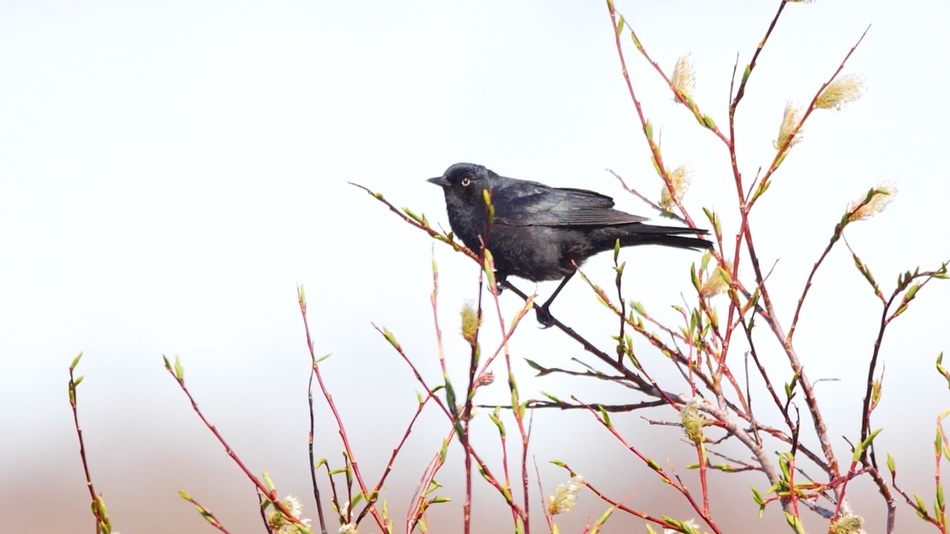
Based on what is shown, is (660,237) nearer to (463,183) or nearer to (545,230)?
(545,230)

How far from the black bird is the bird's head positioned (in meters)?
0.01

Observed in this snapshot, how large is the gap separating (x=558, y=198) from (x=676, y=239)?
1.20 metres

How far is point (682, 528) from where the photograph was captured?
2125 millimetres

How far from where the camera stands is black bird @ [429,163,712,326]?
19.6 feet

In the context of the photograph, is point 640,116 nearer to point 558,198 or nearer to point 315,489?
point 315,489

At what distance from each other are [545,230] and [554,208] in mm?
223

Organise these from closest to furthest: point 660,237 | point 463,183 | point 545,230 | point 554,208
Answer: point 660,237
point 545,230
point 554,208
point 463,183

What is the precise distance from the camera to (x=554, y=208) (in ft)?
20.5

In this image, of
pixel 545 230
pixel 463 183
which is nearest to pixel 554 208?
pixel 545 230

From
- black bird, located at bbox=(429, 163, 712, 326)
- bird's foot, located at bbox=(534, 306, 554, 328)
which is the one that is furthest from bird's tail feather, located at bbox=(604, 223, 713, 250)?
bird's foot, located at bbox=(534, 306, 554, 328)

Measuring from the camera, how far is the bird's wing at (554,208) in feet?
19.8

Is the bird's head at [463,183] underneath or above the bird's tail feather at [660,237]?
above

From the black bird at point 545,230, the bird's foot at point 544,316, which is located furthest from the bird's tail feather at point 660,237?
the bird's foot at point 544,316

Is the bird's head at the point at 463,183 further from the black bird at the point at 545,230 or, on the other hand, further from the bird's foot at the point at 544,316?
the bird's foot at the point at 544,316
